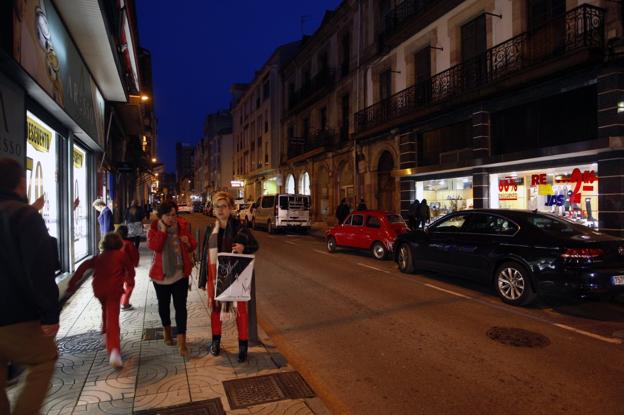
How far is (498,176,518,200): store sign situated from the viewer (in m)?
15.9

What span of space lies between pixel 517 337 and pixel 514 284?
1.86 m

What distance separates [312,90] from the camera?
108 feet

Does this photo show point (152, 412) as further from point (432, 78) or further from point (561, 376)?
point (432, 78)

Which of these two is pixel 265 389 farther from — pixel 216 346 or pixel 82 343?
pixel 82 343

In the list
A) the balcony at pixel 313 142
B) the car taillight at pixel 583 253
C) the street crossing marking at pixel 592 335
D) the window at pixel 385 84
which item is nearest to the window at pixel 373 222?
the car taillight at pixel 583 253

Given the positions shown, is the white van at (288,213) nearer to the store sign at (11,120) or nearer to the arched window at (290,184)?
the arched window at (290,184)

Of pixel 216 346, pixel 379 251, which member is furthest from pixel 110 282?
pixel 379 251

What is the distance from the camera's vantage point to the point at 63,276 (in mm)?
8305

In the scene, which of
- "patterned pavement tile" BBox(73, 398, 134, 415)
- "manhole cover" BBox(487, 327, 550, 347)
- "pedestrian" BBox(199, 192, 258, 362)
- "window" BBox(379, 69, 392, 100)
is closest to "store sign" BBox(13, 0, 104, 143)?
"pedestrian" BBox(199, 192, 258, 362)

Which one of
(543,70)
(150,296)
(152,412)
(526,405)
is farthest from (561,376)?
(543,70)

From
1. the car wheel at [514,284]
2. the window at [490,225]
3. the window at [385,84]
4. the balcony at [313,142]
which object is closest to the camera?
the car wheel at [514,284]

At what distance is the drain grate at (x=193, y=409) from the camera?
3.48m

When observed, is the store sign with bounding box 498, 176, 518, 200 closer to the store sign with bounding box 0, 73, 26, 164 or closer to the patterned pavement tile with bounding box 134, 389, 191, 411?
the patterned pavement tile with bounding box 134, 389, 191, 411

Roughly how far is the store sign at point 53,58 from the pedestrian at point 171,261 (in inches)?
98.4
